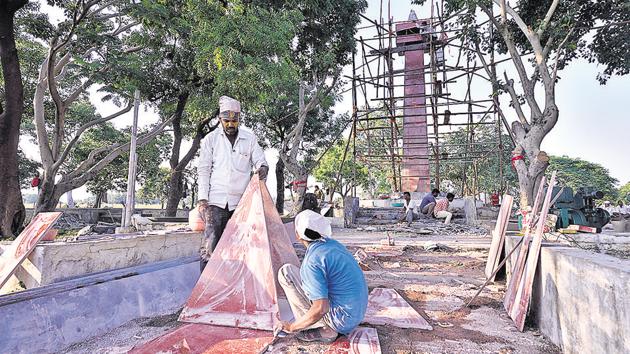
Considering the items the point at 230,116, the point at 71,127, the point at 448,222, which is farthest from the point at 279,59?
the point at 71,127

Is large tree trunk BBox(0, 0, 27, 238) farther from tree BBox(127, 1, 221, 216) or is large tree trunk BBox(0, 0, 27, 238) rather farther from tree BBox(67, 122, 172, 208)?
tree BBox(67, 122, 172, 208)

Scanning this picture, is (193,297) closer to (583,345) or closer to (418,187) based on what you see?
(583,345)

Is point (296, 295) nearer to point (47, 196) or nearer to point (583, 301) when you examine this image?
point (583, 301)

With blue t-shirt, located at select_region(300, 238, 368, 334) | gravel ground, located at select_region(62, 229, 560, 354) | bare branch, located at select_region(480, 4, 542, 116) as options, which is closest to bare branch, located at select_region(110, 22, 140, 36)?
bare branch, located at select_region(480, 4, 542, 116)

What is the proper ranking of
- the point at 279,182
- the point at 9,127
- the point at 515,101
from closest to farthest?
the point at 9,127 → the point at 515,101 → the point at 279,182

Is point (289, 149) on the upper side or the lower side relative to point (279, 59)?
lower

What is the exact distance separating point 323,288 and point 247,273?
111 cm

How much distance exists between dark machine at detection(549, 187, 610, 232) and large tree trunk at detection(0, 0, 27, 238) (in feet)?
35.4

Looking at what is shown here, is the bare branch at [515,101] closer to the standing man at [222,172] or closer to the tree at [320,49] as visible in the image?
the tree at [320,49]

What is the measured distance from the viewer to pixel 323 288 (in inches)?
90.4

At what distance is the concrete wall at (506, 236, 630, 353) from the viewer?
5.70ft

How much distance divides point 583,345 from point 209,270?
2.75 m

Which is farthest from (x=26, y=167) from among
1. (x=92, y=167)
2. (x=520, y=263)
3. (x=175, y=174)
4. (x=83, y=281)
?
(x=520, y=263)

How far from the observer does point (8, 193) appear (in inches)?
299
